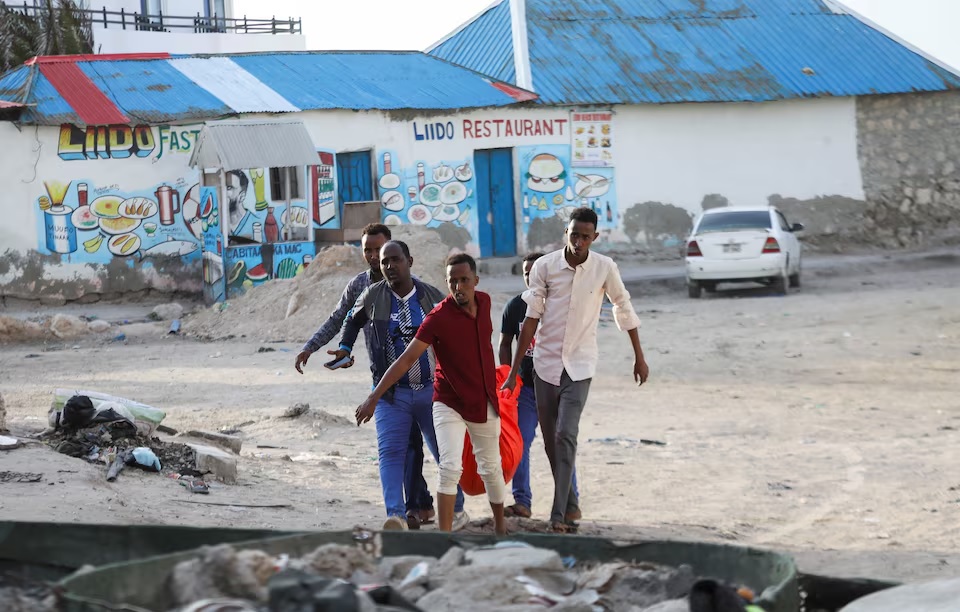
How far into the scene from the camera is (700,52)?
27.2 m

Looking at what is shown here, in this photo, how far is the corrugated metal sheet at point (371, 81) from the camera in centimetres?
2375

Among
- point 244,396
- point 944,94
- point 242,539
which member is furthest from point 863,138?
point 242,539

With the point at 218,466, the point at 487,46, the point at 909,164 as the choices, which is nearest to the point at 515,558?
A: the point at 218,466

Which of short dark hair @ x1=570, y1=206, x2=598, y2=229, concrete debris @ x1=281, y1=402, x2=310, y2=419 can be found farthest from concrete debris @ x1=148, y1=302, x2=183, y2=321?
short dark hair @ x1=570, y1=206, x2=598, y2=229

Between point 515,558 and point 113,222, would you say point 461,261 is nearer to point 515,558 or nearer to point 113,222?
point 515,558

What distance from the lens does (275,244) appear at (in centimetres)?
2125

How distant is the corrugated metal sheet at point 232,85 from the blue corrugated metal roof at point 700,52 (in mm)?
5440

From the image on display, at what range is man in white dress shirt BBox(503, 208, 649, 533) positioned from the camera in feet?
23.4

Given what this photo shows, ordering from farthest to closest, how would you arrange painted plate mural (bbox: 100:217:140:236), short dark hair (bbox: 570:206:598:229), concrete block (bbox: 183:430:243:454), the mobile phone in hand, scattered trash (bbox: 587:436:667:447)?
1. painted plate mural (bbox: 100:217:140:236)
2. scattered trash (bbox: 587:436:667:447)
3. concrete block (bbox: 183:430:243:454)
4. the mobile phone in hand
5. short dark hair (bbox: 570:206:598:229)

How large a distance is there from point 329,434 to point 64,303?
1209 centimetres

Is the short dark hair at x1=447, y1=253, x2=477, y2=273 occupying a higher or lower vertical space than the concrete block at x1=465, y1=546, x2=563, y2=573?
higher

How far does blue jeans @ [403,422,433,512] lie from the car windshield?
13.8 m

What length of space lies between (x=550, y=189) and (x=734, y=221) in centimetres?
546

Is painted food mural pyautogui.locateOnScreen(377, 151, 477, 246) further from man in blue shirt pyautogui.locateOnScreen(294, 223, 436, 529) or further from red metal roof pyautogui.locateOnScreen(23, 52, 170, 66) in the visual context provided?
man in blue shirt pyautogui.locateOnScreen(294, 223, 436, 529)
